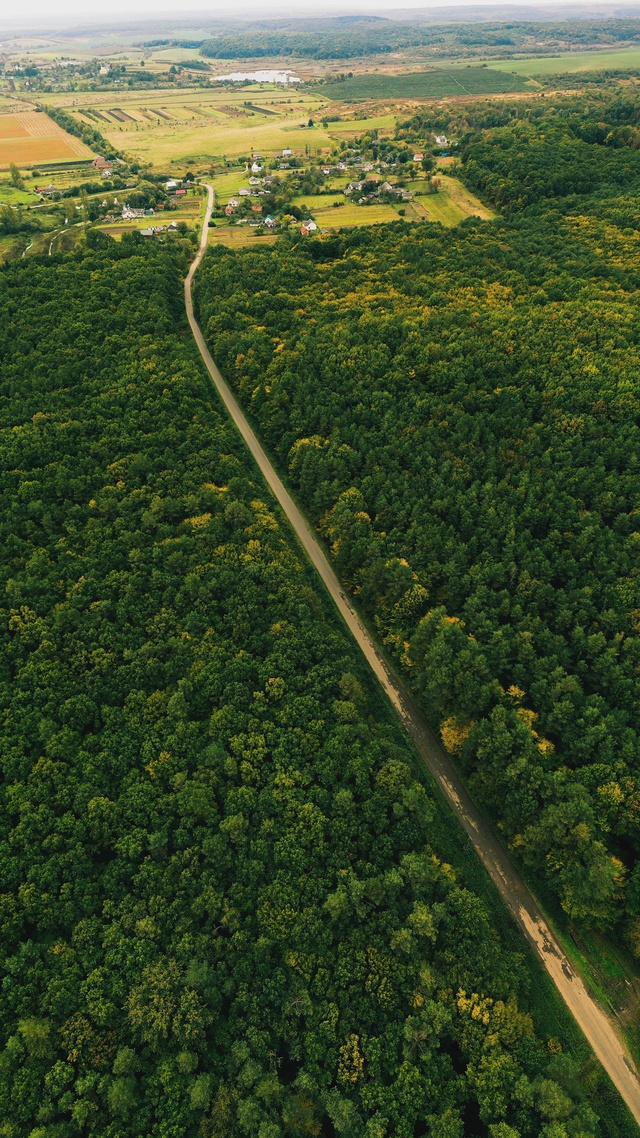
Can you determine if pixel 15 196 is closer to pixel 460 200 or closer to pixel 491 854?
pixel 460 200

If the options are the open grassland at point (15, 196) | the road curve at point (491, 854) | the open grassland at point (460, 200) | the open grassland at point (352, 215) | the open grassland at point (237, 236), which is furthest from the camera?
the open grassland at point (15, 196)

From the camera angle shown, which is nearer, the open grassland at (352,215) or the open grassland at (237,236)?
the open grassland at (237,236)

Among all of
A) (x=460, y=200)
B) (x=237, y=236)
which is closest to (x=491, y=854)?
(x=237, y=236)

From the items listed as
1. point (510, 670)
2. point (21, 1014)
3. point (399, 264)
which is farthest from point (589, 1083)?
point (399, 264)

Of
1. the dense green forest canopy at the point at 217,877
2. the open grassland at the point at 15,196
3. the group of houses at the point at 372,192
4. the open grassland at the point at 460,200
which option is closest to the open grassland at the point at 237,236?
the group of houses at the point at 372,192

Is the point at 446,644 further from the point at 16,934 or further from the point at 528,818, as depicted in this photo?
the point at 16,934

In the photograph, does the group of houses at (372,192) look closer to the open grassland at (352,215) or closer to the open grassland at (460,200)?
the open grassland at (352,215)
